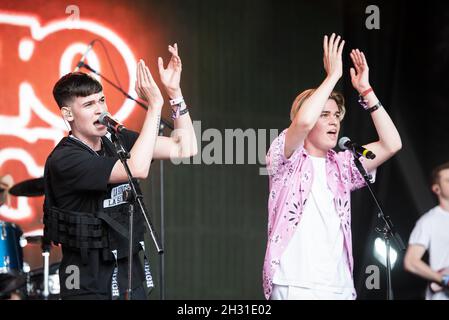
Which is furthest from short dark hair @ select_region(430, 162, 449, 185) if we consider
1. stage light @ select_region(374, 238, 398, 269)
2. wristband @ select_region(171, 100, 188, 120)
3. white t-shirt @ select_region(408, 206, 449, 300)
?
wristband @ select_region(171, 100, 188, 120)

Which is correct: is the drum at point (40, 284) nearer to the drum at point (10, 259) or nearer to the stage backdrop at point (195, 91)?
the drum at point (10, 259)

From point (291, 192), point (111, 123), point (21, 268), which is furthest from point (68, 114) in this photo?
point (21, 268)

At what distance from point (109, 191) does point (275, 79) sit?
2922mm

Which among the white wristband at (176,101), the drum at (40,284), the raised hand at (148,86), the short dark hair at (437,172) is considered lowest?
the drum at (40,284)

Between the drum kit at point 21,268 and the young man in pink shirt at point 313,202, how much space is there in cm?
208

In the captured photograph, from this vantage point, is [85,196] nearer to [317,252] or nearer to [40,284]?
[317,252]

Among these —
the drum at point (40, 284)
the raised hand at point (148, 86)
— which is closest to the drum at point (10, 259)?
the drum at point (40, 284)

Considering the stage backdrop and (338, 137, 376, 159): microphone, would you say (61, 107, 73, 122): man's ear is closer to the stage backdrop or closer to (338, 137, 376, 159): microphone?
(338, 137, 376, 159): microphone

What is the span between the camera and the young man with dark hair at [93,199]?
3758mm

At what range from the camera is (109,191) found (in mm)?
3902

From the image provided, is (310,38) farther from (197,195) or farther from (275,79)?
(197,195)

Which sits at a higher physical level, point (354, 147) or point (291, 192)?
point (354, 147)

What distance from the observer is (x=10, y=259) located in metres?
5.40

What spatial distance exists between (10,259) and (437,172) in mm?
3045
